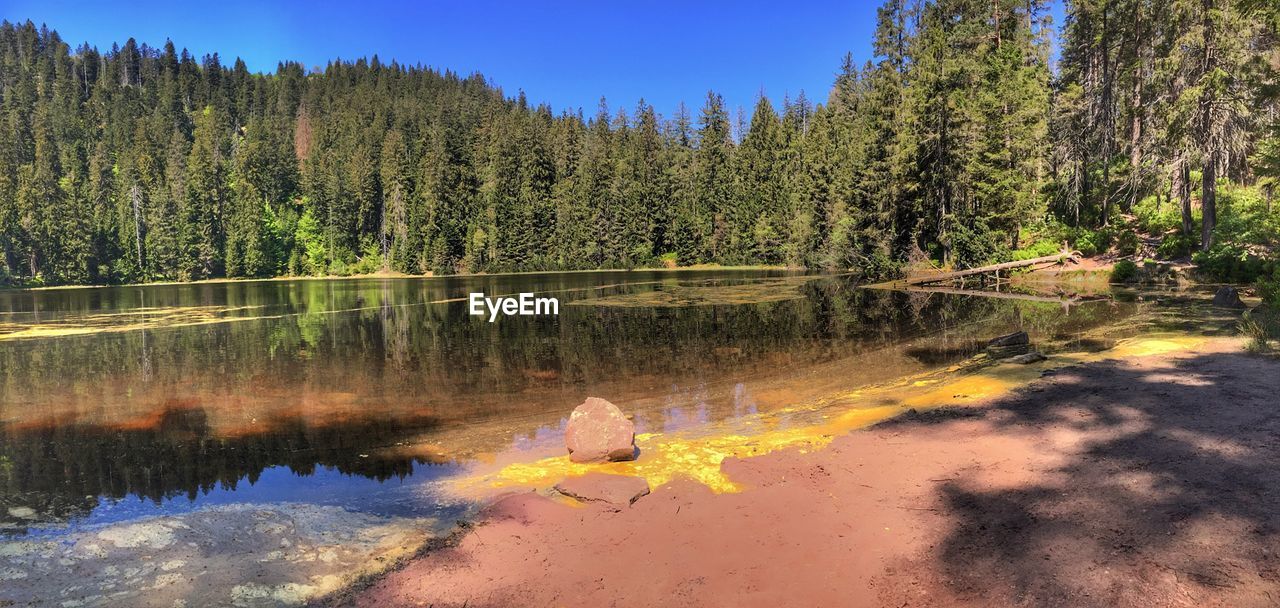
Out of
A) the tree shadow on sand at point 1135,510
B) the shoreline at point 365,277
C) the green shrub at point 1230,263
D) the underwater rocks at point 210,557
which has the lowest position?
the underwater rocks at point 210,557

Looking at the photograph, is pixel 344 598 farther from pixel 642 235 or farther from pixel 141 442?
pixel 642 235

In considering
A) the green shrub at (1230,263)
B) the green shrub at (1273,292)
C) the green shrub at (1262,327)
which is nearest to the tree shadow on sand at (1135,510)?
the green shrub at (1262,327)

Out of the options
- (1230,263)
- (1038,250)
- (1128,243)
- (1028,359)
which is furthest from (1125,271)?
(1028,359)

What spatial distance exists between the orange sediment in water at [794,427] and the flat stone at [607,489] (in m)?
0.43

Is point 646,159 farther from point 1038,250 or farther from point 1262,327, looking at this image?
point 1262,327

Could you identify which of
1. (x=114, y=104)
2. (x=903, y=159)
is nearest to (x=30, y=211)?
(x=114, y=104)

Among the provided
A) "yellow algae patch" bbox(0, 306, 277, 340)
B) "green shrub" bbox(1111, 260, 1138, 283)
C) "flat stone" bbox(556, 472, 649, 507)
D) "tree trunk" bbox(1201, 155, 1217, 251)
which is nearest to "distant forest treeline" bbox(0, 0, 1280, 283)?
"tree trunk" bbox(1201, 155, 1217, 251)

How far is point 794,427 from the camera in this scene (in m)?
11.6

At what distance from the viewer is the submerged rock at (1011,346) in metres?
17.0

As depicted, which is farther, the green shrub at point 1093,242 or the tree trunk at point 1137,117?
the green shrub at point 1093,242

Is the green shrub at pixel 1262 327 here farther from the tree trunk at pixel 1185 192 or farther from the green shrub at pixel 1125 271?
the green shrub at pixel 1125 271

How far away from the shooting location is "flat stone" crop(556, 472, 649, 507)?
8141 millimetres

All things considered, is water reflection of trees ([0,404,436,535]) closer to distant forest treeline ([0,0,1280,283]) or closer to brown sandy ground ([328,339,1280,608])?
brown sandy ground ([328,339,1280,608])

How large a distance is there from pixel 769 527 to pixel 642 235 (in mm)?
78959
